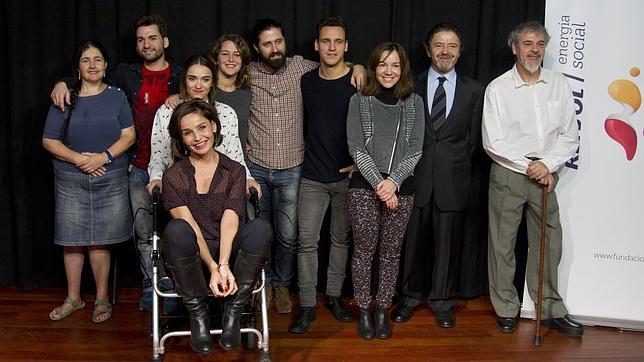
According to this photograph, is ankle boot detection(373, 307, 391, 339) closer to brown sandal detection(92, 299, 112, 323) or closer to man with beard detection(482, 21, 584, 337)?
man with beard detection(482, 21, 584, 337)

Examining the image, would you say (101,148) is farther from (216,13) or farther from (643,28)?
(643,28)

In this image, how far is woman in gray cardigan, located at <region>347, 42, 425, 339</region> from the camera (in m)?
3.34

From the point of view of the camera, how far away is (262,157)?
3656mm

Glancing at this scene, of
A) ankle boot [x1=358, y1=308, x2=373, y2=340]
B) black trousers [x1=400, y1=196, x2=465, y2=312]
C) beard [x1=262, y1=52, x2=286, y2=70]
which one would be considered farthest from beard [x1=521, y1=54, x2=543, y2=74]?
ankle boot [x1=358, y1=308, x2=373, y2=340]

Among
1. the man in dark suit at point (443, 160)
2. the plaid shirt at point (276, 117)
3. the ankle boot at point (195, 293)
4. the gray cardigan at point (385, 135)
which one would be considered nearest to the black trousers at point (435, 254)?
the man in dark suit at point (443, 160)

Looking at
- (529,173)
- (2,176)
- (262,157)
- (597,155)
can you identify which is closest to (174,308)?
(262,157)

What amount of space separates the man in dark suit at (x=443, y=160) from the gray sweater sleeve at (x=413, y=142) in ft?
0.68

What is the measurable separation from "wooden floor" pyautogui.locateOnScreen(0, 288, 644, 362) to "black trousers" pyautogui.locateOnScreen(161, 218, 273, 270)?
680mm

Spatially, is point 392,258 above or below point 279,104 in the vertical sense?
below

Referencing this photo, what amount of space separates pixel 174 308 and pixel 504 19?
2.63m

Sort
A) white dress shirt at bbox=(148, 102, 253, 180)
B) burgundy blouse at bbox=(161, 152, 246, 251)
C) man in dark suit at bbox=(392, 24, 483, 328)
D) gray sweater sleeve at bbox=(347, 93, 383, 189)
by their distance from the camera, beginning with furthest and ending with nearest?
man in dark suit at bbox=(392, 24, 483, 328), white dress shirt at bbox=(148, 102, 253, 180), gray sweater sleeve at bbox=(347, 93, 383, 189), burgundy blouse at bbox=(161, 152, 246, 251)

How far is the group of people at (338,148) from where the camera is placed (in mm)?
3395

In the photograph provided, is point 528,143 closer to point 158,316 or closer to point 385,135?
point 385,135

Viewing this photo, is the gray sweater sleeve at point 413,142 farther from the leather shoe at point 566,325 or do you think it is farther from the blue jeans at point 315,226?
the leather shoe at point 566,325
